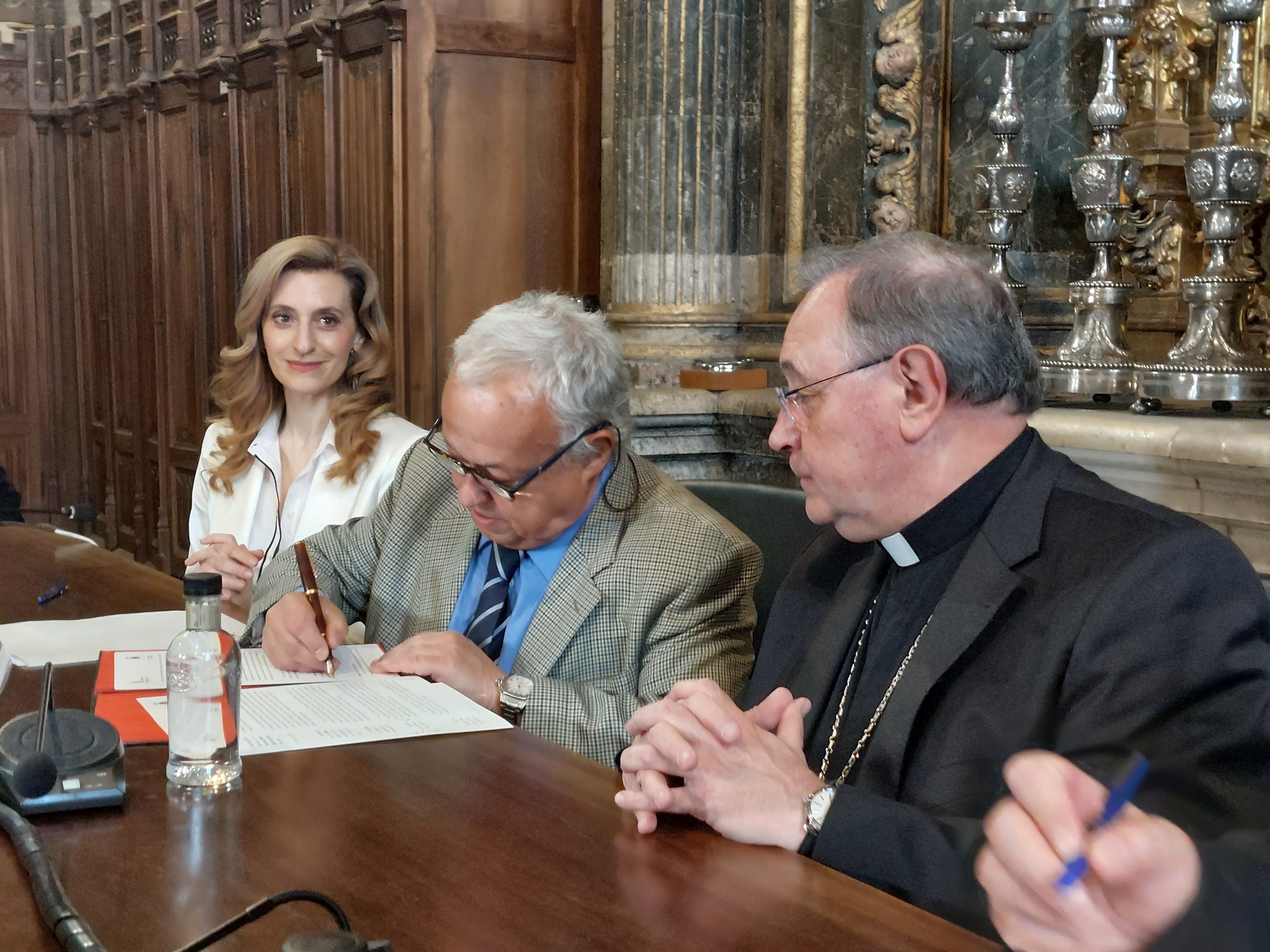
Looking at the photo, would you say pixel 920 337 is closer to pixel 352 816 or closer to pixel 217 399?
pixel 352 816

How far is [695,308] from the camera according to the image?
4.31 metres

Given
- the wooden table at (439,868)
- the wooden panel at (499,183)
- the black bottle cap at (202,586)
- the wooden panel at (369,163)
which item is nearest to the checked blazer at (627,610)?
the wooden table at (439,868)

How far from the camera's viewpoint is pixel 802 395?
1777 mm

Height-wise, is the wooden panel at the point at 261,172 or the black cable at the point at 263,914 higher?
the wooden panel at the point at 261,172

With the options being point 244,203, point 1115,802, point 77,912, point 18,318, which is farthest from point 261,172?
point 1115,802

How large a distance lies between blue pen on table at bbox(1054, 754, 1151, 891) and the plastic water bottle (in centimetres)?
100

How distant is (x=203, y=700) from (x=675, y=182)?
3.04 meters

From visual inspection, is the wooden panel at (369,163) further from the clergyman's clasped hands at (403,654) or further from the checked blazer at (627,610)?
the clergyman's clasped hands at (403,654)

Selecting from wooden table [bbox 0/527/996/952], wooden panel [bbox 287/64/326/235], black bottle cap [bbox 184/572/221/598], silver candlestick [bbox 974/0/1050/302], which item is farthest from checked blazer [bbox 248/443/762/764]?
wooden panel [bbox 287/64/326/235]

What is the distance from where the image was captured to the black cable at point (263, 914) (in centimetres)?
106

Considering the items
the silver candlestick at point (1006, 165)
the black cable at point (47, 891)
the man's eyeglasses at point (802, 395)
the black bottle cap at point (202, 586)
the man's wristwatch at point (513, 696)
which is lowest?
the man's wristwatch at point (513, 696)

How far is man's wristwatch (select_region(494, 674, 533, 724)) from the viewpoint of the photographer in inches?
78.3

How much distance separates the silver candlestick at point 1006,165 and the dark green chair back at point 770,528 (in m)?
1.02

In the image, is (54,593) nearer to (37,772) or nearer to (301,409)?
(301,409)
